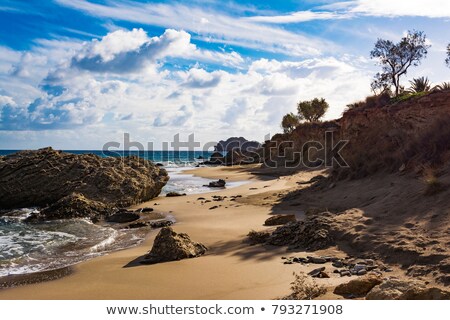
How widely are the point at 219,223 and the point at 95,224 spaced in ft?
16.0

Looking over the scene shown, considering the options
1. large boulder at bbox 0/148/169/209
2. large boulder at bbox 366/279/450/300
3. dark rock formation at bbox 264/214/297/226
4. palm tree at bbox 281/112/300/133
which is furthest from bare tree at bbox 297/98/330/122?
large boulder at bbox 366/279/450/300

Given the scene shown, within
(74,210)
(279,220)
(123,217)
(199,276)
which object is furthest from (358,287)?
(74,210)

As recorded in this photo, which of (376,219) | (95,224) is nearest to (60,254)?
(95,224)

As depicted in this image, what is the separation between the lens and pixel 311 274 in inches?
265

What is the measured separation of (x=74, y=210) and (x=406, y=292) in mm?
13860

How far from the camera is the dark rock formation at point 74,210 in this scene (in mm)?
15375

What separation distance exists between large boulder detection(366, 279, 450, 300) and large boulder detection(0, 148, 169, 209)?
49.1ft

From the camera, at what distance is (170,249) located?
28.3 feet

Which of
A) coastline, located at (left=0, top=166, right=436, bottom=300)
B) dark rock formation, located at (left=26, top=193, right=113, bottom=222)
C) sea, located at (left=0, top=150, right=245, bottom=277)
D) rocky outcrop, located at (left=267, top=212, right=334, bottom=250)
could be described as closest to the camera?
coastline, located at (left=0, top=166, right=436, bottom=300)

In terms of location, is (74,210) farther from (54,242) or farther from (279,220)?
(279,220)

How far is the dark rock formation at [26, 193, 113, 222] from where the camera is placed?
15375 millimetres

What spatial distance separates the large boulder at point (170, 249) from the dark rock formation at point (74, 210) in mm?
7322

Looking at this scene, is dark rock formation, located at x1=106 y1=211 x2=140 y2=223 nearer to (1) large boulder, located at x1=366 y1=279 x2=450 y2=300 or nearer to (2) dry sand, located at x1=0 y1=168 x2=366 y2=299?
(2) dry sand, located at x1=0 y1=168 x2=366 y2=299
